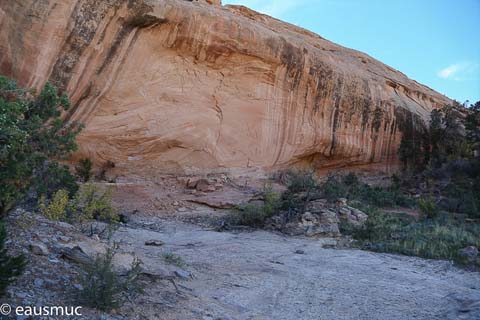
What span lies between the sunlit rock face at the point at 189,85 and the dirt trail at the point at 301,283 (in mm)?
5294

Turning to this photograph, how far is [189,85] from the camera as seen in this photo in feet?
50.1

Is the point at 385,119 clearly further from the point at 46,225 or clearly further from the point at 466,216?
the point at 46,225

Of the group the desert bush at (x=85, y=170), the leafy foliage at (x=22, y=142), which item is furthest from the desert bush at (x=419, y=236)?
the desert bush at (x=85, y=170)

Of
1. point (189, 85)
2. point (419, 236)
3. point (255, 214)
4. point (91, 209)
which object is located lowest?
point (91, 209)

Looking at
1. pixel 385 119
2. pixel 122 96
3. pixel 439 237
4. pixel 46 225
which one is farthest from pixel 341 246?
pixel 385 119

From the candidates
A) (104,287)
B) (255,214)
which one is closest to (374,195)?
(255,214)

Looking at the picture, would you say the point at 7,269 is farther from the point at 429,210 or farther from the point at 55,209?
the point at 429,210

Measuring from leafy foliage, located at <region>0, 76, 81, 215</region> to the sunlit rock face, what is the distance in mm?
5563

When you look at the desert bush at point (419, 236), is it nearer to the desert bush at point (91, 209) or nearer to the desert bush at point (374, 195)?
the desert bush at point (374, 195)

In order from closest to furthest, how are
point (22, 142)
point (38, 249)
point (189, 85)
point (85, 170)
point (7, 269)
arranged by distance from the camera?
1. point (7, 269)
2. point (38, 249)
3. point (22, 142)
4. point (85, 170)
5. point (189, 85)

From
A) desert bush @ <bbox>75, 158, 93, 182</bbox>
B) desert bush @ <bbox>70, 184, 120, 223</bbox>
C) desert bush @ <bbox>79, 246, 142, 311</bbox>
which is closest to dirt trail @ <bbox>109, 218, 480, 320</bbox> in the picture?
desert bush @ <bbox>79, 246, 142, 311</bbox>

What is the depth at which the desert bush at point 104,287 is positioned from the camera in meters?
4.09

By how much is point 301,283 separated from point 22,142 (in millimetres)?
4381

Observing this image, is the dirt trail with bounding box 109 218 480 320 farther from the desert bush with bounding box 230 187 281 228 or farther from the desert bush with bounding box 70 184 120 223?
the desert bush with bounding box 230 187 281 228
